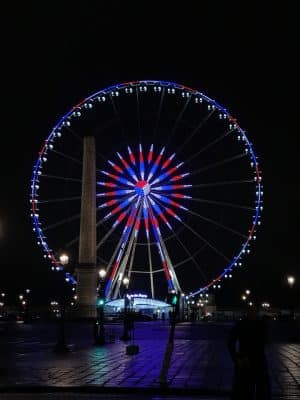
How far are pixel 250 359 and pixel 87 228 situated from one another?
52135 millimetres

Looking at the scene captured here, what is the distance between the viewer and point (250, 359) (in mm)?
9453

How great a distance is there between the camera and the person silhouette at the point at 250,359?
9.15 meters

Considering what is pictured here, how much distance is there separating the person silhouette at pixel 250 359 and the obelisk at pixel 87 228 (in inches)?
2041

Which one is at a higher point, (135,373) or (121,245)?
(121,245)

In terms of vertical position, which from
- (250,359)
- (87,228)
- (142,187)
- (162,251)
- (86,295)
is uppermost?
(142,187)

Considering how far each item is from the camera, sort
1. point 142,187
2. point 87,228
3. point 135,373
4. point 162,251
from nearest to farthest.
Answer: point 135,373 → point 142,187 → point 162,251 → point 87,228

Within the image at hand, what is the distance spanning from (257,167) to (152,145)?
321 inches

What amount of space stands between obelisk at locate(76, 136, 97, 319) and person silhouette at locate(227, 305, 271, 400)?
2041 inches

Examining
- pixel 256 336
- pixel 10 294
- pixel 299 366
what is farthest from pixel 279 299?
pixel 256 336

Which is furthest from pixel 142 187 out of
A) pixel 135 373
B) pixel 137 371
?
pixel 135 373

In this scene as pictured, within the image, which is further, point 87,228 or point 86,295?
point 86,295

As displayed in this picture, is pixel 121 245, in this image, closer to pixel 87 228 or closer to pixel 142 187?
pixel 87 228

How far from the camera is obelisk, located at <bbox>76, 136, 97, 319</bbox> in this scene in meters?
61.3

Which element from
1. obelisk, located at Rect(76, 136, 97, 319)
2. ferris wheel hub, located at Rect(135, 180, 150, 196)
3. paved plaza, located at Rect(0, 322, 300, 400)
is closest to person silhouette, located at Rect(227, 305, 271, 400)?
paved plaza, located at Rect(0, 322, 300, 400)
